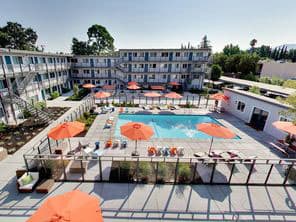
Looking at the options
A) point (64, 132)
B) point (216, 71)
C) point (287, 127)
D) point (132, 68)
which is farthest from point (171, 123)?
point (216, 71)

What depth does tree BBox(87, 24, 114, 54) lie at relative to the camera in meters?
49.8

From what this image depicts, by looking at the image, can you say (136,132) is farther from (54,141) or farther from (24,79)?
(24,79)

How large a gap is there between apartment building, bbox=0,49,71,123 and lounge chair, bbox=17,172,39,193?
12460 millimetres

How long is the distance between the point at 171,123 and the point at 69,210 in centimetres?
1594

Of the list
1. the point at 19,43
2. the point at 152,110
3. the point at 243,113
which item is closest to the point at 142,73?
the point at 152,110

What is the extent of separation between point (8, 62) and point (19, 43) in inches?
1364

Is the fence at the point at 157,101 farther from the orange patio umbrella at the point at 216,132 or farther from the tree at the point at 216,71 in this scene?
the tree at the point at 216,71

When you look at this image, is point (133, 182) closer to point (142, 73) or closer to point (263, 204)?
point (263, 204)

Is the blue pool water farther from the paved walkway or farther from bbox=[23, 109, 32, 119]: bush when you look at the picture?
bbox=[23, 109, 32, 119]: bush

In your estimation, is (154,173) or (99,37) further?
(99,37)

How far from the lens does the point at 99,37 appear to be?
51000mm

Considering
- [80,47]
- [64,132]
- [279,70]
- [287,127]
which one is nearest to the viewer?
[64,132]

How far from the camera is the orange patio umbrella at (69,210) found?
388cm

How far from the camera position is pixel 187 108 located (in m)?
23.5
